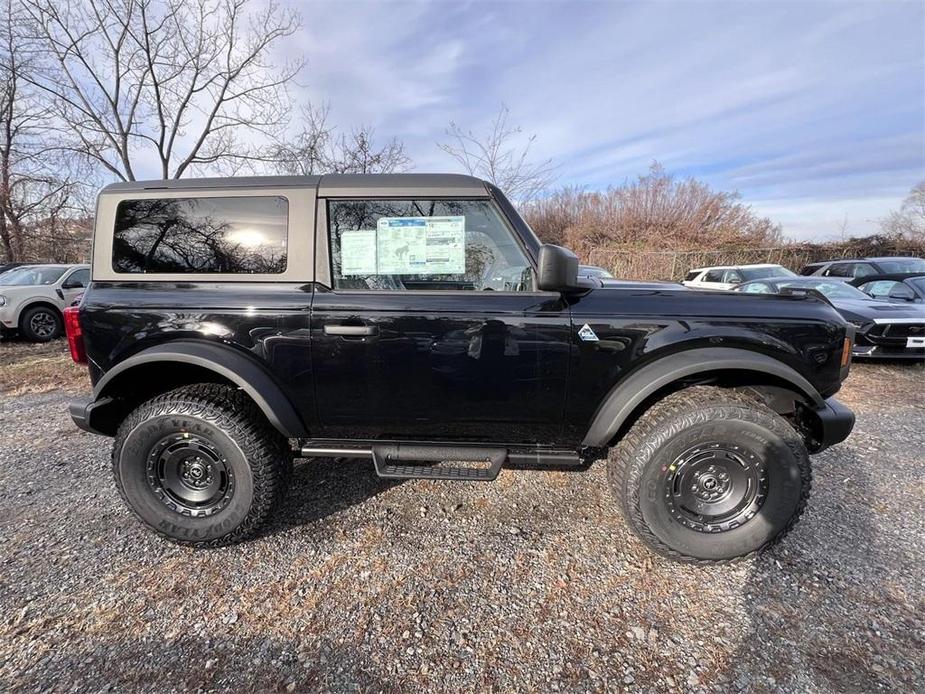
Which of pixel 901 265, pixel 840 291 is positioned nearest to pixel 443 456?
pixel 840 291

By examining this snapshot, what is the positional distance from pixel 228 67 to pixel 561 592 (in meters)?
13.2

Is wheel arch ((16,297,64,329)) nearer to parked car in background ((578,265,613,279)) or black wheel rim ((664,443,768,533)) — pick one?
parked car in background ((578,265,613,279))

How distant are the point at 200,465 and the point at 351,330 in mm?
1209

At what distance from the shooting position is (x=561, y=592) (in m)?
2.16

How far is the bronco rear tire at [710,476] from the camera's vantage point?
2.25 meters

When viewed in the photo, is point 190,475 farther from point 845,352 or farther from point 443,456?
A: point 845,352

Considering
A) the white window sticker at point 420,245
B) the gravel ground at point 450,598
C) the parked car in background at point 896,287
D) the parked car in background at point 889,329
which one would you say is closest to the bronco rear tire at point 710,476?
the gravel ground at point 450,598

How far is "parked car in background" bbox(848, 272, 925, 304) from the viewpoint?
6.75 meters

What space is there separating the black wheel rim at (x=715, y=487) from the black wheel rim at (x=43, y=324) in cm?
1088

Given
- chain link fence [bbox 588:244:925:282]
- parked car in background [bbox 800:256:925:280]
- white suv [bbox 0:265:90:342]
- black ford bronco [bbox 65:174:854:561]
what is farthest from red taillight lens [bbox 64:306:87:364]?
chain link fence [bbox 588:244:925:282]

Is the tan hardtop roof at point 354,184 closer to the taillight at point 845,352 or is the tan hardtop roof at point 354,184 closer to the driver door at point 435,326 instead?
the driver door at point 435,326

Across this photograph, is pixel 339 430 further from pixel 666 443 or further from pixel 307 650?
pixel 666 443

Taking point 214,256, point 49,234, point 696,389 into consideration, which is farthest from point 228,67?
point 696,389

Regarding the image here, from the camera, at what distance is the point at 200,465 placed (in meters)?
2.50
